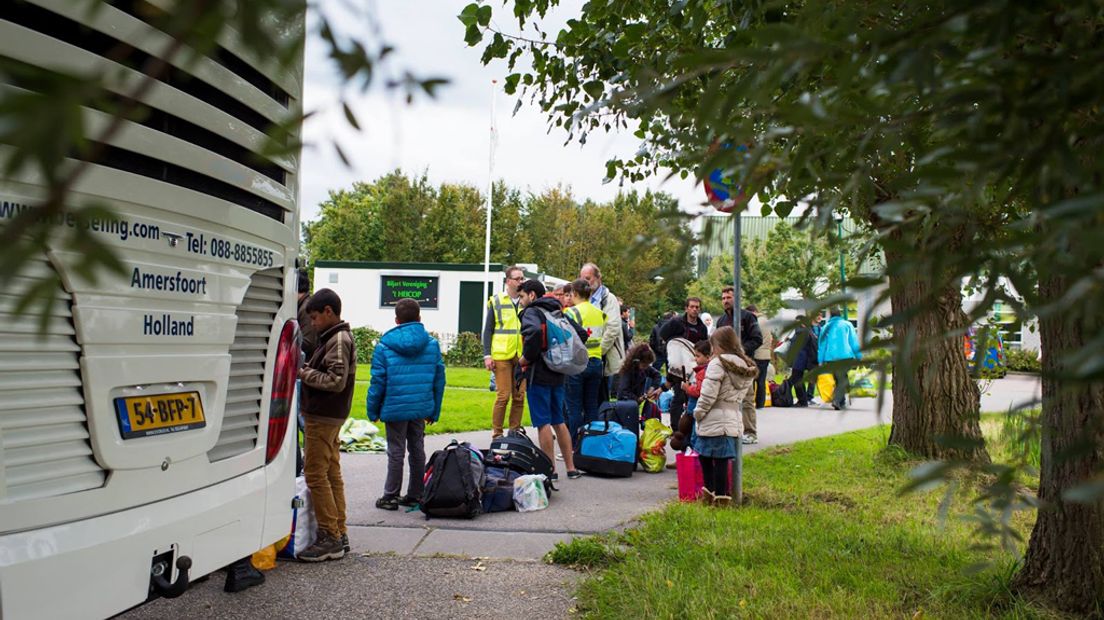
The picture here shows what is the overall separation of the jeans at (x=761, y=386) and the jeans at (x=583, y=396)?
6068 millimetres

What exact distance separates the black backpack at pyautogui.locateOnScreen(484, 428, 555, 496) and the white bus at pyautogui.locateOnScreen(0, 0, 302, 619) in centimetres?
304

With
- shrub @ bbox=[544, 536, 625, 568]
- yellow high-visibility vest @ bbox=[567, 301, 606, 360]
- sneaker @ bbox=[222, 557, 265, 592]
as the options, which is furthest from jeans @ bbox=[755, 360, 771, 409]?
sneaker @ bbox=[222, 557, 265, 592]

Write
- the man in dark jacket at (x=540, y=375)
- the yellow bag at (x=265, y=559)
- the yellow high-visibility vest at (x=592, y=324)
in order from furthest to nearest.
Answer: the yellow high-visibility vest at (x=592, y=324) → the man in dark jacket at (x=540, y=375) → the yellow bag at (x=265, y=559)

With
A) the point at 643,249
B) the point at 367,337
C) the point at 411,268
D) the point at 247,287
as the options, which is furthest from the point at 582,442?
the point at 411,268

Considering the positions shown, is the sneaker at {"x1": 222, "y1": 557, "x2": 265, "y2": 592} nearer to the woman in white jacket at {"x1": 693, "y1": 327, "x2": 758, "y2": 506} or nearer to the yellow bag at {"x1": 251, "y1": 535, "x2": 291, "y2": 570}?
the yellow bag at {"x1": 251, "y1": 535, "x2": 291, "y2": 570}

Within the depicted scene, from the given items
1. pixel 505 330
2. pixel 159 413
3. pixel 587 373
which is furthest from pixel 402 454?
pixel 159 413

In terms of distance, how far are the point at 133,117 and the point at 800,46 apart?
92 cm

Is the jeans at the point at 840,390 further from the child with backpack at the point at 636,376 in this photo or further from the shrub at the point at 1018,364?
the child with backpack at the point at 636,376

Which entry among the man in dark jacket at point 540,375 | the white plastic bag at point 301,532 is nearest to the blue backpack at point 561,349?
the man in dark jacket at point 540,375

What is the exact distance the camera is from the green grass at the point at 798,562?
14.9 feet

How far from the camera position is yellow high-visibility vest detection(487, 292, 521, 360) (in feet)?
31.4

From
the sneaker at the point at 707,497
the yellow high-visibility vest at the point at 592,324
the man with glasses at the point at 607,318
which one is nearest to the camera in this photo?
the sneaker at the point at 707,497

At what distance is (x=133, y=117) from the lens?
1.15 metres

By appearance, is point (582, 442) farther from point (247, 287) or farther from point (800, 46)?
point (800, 46)
